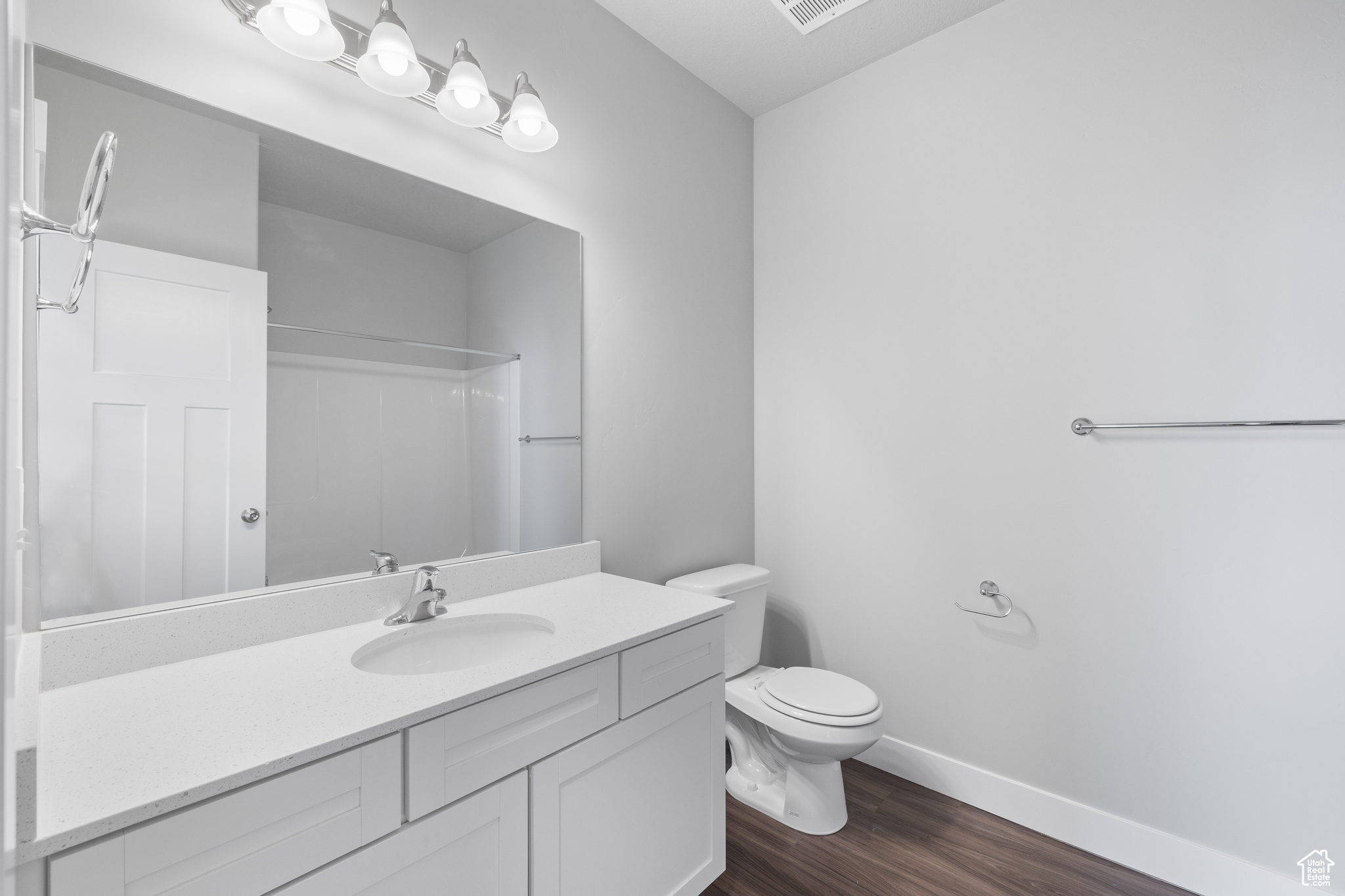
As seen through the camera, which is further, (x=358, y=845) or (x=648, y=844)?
(x=648, y=844)

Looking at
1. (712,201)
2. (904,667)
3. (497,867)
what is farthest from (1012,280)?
(497,867)

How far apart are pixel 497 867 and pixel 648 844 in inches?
15.5

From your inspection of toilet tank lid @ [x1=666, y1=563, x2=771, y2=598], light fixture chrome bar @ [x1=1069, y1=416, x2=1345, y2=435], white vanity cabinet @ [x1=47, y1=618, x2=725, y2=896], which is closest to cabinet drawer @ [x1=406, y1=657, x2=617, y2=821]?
white vanity cabinet @ [x1=47, y1=618, x2=725, y2=896]

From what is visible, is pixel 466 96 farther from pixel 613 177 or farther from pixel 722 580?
pixel 722 580

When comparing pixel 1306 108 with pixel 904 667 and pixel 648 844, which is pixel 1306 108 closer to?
pixel 904 667

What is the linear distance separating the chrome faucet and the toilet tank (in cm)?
81

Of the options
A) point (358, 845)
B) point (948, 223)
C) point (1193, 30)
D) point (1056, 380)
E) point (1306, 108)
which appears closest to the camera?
point (358, 845)

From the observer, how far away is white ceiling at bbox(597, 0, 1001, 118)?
1869mm

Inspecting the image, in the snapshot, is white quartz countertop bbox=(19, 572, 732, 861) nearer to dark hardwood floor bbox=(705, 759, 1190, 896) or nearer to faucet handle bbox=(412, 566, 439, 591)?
faucet handle bbox=(412, 566, 439, 591)

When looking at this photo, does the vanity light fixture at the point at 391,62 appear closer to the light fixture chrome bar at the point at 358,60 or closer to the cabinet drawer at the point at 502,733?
the light fixture chrome bar at the point at 358,60

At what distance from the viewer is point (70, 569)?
0.98m

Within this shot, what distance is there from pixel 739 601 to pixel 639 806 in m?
0.88

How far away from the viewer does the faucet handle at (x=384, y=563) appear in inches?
52.9

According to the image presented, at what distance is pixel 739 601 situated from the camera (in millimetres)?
2051
